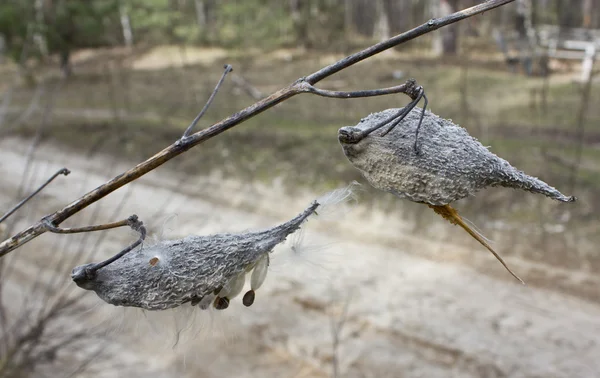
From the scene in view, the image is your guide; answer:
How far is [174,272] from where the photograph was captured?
26.3 inches

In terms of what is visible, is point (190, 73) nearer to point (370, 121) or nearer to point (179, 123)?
point (179, 123)

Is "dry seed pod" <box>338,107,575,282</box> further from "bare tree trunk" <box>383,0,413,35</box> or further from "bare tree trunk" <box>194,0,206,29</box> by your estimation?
"bare tree trunk" <box>194,0,206,29</box>

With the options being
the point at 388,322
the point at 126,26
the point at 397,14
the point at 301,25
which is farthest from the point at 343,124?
the point at 126,26

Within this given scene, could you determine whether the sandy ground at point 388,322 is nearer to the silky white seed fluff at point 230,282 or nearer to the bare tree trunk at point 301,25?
the silky white seed fluff at point 230,282

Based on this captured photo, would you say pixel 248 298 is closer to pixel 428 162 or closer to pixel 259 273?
pixel 259 273

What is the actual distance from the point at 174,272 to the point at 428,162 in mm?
324

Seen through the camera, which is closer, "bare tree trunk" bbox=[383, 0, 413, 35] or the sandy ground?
the sandy ground

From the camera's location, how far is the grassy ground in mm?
5367

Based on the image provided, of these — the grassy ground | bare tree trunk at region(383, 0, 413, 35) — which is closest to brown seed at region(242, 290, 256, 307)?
the grassy ground

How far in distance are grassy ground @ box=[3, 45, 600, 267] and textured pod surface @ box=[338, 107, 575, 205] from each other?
4.53m

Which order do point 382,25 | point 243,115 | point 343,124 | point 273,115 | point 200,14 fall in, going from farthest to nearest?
point 200,14 → point 382,25 → point 273,115 → point 343,124 → point 243,115

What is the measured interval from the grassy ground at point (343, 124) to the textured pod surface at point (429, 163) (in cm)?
453

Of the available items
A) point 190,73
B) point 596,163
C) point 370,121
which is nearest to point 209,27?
point 190,73

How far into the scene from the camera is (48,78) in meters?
11.9
